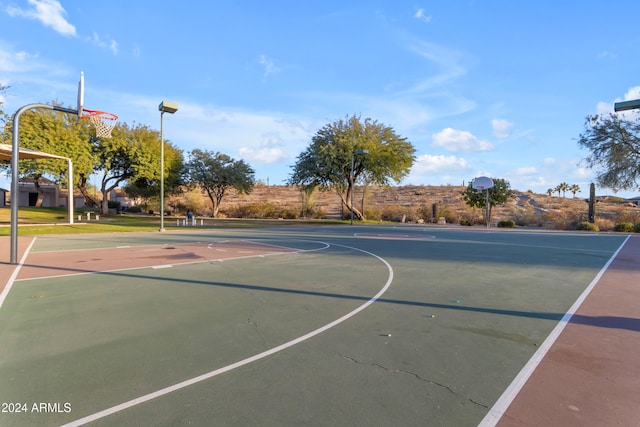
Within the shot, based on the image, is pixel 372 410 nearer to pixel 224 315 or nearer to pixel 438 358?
pixel 438 358

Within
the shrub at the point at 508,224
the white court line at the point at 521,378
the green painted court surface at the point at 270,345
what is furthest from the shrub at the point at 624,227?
the white court line at the point at 521,378

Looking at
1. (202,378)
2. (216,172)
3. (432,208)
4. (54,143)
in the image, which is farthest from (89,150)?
(202,378)

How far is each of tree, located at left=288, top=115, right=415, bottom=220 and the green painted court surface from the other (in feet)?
91.3

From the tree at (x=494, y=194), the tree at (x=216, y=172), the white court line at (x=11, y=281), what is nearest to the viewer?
the white court line at (x=11, y=281)

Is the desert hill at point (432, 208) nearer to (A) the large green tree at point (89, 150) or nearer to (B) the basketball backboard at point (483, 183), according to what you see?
(B) the basketball backboard at point (483, 183)

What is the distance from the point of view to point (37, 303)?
261 inches

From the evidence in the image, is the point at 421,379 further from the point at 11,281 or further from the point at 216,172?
the point at 216,172

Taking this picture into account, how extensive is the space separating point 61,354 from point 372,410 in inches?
149

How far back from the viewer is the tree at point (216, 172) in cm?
4472

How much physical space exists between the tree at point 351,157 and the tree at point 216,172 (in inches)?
371

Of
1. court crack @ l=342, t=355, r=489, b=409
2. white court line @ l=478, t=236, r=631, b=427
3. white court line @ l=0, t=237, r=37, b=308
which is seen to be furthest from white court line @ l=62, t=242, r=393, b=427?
white court line @ l=0, t=237, r=37, b=308

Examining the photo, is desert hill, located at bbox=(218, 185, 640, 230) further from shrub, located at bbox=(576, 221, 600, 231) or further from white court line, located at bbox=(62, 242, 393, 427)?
white court line, located at bbox=(62, 242, 393, 427)

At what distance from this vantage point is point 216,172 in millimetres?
44719

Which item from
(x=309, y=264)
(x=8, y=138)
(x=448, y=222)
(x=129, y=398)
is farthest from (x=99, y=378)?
(x=448, y=222)
